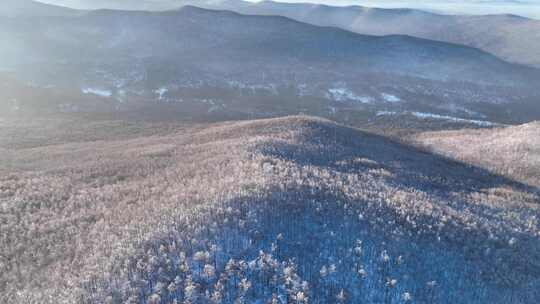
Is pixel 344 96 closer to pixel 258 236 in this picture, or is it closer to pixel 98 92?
pixel 98 92

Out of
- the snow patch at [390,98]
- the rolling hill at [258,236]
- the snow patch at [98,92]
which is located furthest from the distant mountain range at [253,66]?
the rolling hill at [258,236]

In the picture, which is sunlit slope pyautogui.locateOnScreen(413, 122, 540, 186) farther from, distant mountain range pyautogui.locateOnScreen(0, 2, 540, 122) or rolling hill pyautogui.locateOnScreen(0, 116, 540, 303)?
distant mountain range pyautogui.locateOnScreen(0, 2, 540, 122)

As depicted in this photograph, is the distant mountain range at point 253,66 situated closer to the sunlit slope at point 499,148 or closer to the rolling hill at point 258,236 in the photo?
the sunlit slope at point 499,148

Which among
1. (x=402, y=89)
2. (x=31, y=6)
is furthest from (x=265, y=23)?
(x=31, y=6)

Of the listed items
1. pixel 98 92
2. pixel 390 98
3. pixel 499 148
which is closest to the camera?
pixel 499 148

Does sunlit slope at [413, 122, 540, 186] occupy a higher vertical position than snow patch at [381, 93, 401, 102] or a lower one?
higher

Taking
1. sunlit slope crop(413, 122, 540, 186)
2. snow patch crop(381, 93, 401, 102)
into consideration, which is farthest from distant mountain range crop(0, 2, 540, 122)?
sunlit slope crop(413, 122, 540, 186)

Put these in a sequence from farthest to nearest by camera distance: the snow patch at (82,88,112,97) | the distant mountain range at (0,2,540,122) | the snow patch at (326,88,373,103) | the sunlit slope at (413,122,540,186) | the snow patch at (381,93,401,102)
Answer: the snow patch at (381,93,401,102), the snow patch at (326,88,373,103), the distant mountain range at (0,2,540,122), the snow patch at (82,88,112,97), the sunlit slope at (413,122,540,186)

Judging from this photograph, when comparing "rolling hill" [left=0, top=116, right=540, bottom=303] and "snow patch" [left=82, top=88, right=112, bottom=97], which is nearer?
"rolling hill" [left=0, top=116, right=540, bottom=303]

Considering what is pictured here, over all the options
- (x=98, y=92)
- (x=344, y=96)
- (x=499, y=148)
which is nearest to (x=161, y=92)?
(x=98, y=92)

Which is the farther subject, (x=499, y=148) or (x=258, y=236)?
(x=499, y=148)
